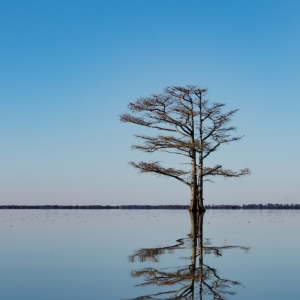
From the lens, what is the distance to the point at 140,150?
2592 cm

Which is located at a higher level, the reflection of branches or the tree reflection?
the reflection of branches

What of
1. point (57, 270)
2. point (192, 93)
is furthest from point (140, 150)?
point (57, 270)

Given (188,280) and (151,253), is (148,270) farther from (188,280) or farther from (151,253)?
(151,253)

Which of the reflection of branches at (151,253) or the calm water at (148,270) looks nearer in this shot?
the calm water at (148,270)

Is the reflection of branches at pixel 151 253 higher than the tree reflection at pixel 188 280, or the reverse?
the reflection of branches at pixel 151 253

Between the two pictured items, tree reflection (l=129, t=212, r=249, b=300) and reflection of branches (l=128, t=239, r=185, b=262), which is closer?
tree reflection (l=129, t=212, r=249, b=300)

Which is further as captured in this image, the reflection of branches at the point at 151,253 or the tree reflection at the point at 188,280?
the reflection of branches at the point at 151,253

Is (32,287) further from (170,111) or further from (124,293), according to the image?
(170,111)

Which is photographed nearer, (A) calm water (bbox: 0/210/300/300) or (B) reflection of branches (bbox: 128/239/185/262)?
(A) calm water (bbox: 0/210/300/300)

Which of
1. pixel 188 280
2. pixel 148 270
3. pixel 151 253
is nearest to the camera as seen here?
pixel 188 280

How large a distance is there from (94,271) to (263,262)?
2274mm

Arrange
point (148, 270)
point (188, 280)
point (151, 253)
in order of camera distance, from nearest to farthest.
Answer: point (188, 280)
point (148, 270)
point (151, 253)

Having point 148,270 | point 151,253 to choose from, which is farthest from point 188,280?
point 151,253

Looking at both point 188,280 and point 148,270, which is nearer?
point 188,280
